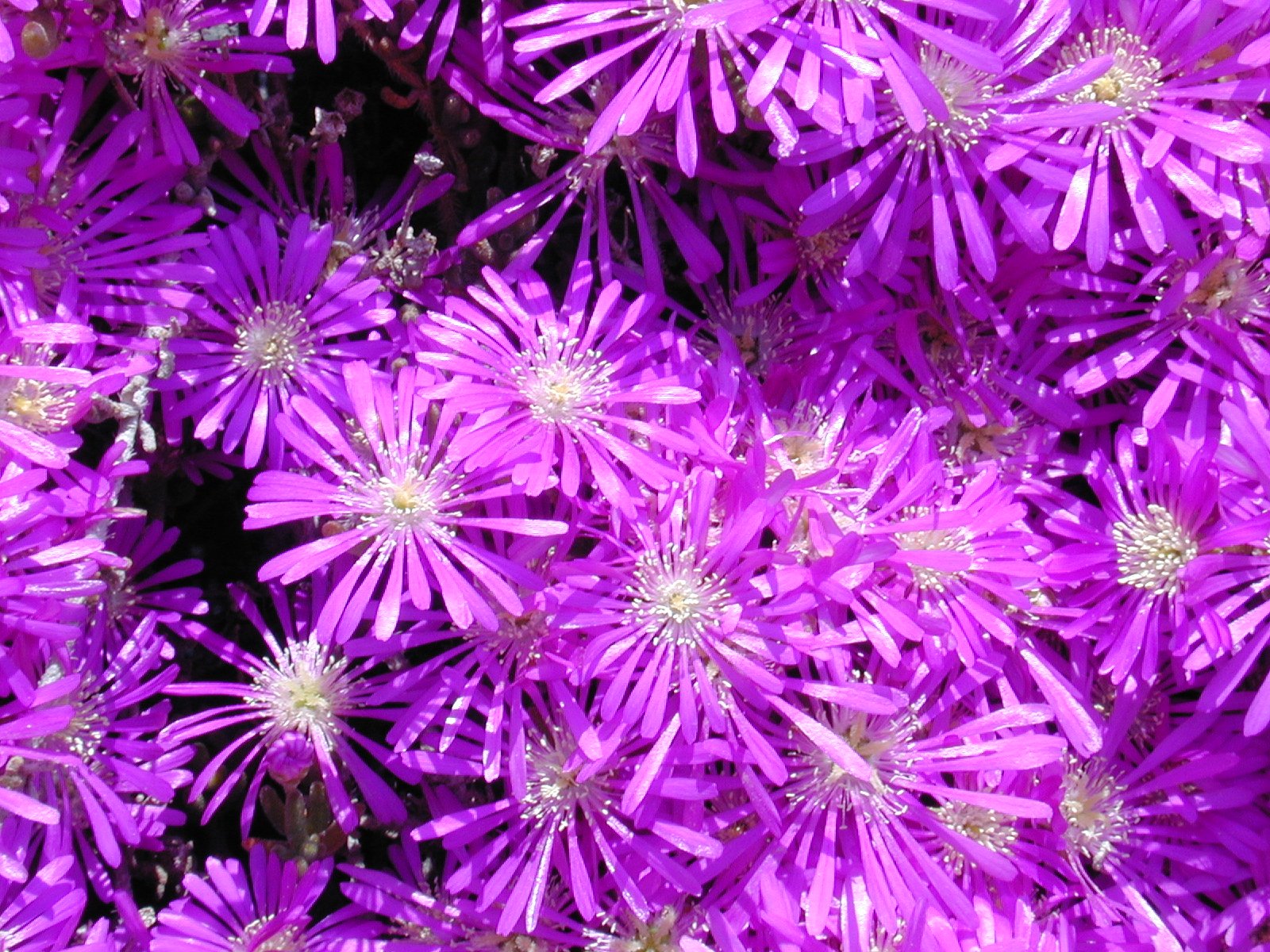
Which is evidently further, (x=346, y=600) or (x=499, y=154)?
(x=499, y=154)

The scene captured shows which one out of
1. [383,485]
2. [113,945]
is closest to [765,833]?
[383,485]

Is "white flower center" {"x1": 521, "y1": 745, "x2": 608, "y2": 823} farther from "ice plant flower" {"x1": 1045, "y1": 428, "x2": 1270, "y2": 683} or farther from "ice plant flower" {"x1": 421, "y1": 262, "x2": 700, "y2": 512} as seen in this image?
"ice plant flower" {"x1": 1045, "y1": 428, "x2": 1270, "y2": 683}

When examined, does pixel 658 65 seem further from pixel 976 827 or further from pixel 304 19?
pixel 976 827

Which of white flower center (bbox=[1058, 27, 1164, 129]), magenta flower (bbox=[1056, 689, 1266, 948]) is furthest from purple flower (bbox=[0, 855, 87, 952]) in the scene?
white flower center (bbox=[1058, 27, 1164, 129])

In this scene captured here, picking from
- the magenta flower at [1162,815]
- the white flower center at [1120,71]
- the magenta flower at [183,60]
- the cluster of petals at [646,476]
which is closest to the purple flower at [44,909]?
the cluster of petals at [646,476]

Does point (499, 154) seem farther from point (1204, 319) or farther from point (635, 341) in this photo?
point (1204, 319)
